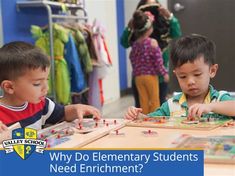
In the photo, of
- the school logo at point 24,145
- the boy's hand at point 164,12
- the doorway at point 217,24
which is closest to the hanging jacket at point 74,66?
the boy's hand at point 164,12

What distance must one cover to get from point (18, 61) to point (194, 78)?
60cm

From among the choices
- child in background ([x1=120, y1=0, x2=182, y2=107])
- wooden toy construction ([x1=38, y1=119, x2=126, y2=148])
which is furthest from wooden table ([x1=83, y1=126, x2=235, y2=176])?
child in background ([x1=120, y1=0, x2=182, y2=107])

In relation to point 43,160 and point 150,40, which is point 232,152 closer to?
point 43,160

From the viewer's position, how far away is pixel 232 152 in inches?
29.2

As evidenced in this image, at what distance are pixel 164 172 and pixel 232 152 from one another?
0.24 meters

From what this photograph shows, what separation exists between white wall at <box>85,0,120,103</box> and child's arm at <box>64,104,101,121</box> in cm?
313

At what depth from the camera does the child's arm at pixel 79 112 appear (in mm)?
1254

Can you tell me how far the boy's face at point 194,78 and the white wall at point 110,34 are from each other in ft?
10.0

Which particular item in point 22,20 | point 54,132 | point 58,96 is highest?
point 22,20

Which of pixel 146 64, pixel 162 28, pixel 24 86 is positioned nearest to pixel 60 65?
pixel 146 64

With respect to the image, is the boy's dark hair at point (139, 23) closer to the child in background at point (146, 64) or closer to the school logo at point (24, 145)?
the child in background at point (146, 64)

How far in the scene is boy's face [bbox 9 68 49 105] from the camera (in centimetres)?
124

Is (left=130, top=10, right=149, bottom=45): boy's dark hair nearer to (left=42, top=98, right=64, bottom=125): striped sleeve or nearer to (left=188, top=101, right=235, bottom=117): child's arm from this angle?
(left=42, top=98, right=64, bottom=125): striped sleeve

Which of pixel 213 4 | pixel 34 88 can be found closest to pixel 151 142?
pixel 34 88
